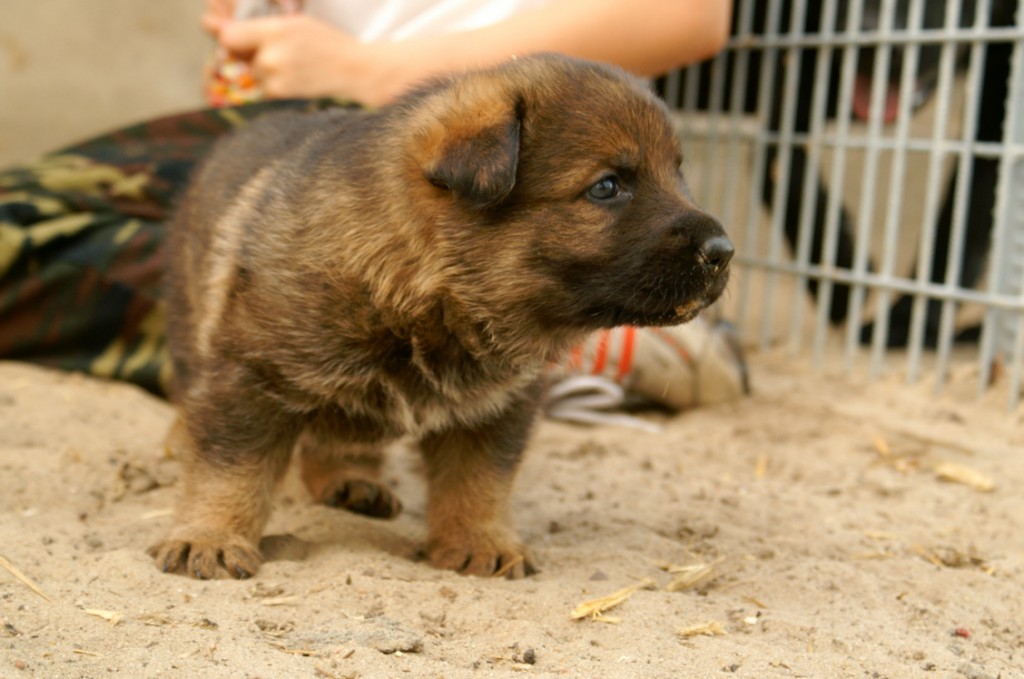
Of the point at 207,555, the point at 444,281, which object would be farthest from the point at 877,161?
the point at 207,555

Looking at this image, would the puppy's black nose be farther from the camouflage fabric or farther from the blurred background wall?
the blurred background wall

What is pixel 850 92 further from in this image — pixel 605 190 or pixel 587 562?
pixel 587 562

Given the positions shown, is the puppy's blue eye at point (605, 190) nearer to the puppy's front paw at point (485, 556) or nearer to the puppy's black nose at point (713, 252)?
the puppy's black nose at point (713, 252)

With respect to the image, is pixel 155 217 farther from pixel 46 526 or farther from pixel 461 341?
pixel 461 341

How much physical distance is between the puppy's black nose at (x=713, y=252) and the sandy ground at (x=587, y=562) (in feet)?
2.75

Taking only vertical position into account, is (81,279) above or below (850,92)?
below

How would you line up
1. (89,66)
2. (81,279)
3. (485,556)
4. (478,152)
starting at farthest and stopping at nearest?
1. (89,66)
2. (81,279)
3. (485,556)
4. (478,152)

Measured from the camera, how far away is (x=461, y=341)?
3.04m

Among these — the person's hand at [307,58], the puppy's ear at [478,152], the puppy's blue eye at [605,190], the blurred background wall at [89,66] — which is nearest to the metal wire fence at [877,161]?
the person's hand at [307,58]

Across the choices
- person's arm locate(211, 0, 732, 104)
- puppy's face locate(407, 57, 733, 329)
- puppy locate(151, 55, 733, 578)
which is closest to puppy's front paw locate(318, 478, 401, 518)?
puppy locate(151, 55, 733, 578)

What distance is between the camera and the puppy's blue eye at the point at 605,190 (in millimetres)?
2890

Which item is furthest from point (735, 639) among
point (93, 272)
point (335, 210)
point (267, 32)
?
point (267, 32)

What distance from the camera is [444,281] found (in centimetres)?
296

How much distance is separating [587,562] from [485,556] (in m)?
0.29
